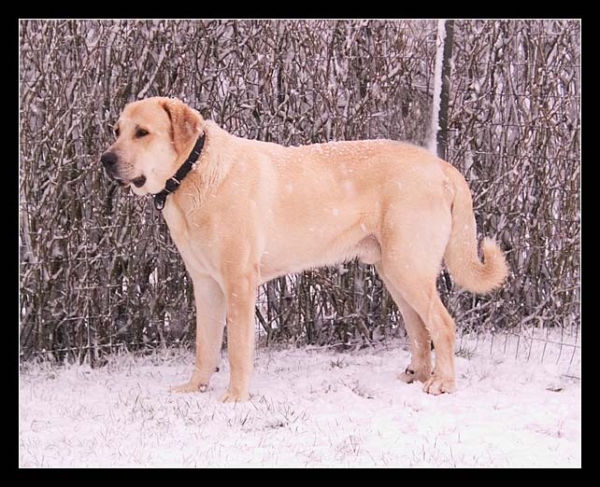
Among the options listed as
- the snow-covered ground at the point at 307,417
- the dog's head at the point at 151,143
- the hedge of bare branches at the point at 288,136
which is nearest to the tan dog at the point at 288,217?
the dog's head at the point at 151,143

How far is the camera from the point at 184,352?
567 cm

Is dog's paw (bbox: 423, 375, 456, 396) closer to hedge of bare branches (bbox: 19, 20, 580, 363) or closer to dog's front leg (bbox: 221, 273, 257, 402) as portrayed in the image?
dog's front leg (bbox: 221, 273, 257, 402)

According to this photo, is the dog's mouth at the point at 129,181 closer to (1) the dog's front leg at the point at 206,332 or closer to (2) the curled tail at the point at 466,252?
(1) the dog's front leg at the point at 206,332

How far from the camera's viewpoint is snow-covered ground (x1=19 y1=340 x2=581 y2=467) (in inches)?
138

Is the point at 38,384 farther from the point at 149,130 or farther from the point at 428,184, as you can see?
the point at 428,184

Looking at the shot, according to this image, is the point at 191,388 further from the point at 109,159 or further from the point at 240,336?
the point at 109,159

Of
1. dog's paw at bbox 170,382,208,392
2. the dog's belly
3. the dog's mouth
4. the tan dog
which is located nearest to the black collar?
the tan dog

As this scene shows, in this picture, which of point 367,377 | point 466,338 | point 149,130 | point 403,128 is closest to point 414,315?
point 367,377

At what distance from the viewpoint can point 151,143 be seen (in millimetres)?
4262

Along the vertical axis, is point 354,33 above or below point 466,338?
above

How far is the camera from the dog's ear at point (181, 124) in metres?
4.29

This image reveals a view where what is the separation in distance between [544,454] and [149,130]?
2834mm

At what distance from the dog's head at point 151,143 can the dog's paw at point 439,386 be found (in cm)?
213

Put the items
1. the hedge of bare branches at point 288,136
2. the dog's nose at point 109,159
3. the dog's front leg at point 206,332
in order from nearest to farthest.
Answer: the dog's nose at point 109,159 → the dog's front leg at point 206,332 → the hedge of bare branches at point 288,136
